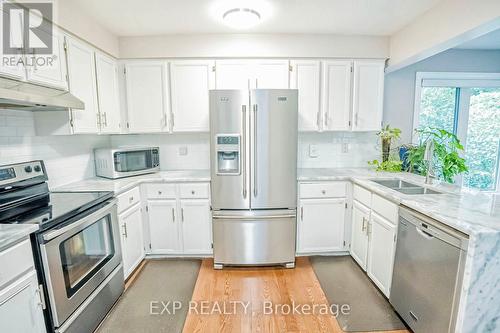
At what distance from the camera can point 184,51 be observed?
278 centimetres

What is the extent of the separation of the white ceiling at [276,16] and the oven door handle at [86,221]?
1.68 m

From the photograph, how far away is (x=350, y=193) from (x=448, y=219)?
4.26 ft

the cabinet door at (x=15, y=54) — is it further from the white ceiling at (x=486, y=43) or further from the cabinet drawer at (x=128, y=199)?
the white ceiling at (x=486, y=43)

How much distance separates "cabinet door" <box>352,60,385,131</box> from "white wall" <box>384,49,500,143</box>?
1.25 feet

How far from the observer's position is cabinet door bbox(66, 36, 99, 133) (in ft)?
6.76

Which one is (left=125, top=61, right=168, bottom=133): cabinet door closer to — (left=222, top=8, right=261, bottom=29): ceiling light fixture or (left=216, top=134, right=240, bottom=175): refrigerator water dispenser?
(left=216, top=134, right=240, bottom=175): refrigerator water dispenser

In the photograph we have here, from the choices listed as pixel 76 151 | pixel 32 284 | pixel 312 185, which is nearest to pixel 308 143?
pixel 312 185

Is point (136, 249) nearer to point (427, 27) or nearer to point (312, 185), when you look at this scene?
point (312, 185)

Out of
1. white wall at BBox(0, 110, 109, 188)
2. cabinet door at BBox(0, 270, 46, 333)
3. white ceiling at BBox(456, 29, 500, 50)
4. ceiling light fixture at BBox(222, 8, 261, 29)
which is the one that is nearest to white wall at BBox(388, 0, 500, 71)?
white ceiling at BBox(456, 29, 500, 50)

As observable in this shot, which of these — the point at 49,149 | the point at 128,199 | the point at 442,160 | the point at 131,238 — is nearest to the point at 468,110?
the point at 442,160

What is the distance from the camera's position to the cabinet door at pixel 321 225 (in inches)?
106

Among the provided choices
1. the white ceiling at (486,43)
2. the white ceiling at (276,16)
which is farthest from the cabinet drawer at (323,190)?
the white ceiling at (486,43)

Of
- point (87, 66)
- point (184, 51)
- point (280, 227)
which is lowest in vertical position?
point (280, 227)

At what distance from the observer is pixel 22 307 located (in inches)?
47.8
